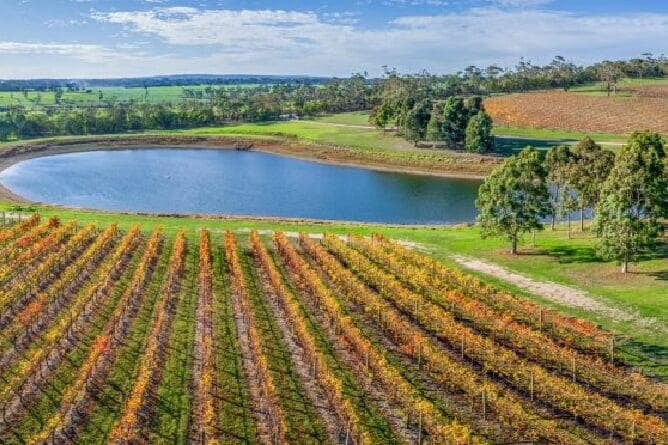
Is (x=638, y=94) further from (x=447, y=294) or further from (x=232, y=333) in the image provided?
(x=232, y=333)

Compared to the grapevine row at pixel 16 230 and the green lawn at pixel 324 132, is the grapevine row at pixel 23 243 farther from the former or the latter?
the green lawn at pixel 324 132

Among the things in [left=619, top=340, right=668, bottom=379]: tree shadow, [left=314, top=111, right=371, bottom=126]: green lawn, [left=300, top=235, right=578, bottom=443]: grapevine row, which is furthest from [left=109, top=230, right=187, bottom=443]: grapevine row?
[left=314, top=111, right=371, bottom=126]: green lawn

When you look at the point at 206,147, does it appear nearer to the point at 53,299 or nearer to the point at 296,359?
the point at 53,299

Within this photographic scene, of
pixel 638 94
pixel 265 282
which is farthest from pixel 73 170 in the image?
pixel 638 94

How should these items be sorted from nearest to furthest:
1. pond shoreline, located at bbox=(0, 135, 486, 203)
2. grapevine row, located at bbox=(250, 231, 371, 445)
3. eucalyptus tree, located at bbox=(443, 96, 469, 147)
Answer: grapevine row, located at bbox=(250, 231, 371, 445) < pond shoreline, located at bbox=(0, 135, 486, 203) < eucalyptus tree, located at bbox=(443, 96, 469, 147)

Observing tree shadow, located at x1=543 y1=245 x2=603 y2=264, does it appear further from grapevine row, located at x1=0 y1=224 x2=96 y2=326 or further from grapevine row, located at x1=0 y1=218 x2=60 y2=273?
grapevine row, located at x1=0 y1=218 x2=60 y2=273

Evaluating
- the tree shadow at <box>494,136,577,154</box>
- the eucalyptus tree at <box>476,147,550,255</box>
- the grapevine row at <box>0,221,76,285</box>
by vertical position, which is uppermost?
the tree shadow at <box>494,136,577,154</box>

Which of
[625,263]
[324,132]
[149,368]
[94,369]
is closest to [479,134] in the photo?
[324,132]
